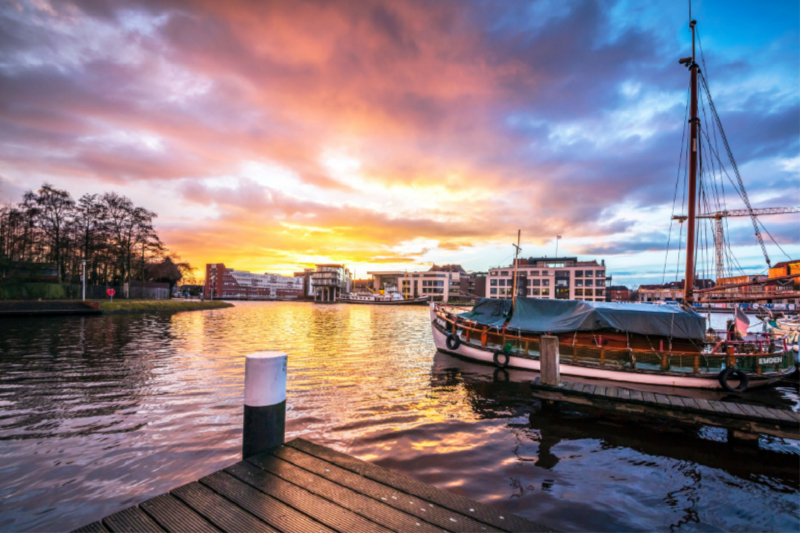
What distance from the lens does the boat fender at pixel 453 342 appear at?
68.7 ft

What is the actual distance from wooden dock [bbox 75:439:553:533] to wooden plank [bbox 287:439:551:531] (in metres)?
0.01

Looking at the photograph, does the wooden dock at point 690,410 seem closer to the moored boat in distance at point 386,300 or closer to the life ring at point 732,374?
the life ring at point 732,374

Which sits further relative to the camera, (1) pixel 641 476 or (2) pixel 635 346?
(2) pixel 635 346

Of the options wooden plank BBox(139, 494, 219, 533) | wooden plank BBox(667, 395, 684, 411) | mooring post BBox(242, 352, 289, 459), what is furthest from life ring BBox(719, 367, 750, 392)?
wooden plank BBox(139, 494, 219, 533)

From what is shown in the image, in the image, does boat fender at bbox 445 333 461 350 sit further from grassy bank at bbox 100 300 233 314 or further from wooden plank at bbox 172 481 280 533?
grassy bank at bbox 100 300 233 314

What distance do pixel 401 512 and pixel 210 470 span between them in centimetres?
506

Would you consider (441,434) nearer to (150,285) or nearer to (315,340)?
(315,340)

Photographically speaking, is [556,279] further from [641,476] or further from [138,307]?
[641,476]

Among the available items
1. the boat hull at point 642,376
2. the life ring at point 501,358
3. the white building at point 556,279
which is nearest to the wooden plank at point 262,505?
the boat hull at point 642,376

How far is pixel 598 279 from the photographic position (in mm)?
99000

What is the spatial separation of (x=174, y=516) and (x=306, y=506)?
1.19 m

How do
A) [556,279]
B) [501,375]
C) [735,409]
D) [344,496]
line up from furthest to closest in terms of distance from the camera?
[556,279], [501,375], [735,409], [344,496]

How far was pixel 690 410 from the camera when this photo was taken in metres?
8.23

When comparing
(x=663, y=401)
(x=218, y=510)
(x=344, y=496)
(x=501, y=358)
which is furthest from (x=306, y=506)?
(x=501, y=358)
